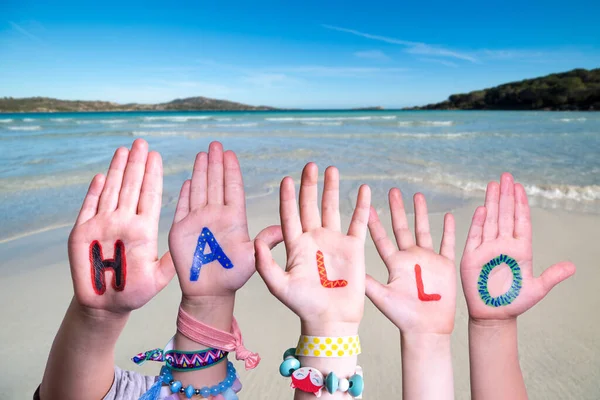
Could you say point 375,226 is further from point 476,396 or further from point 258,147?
point 258,147

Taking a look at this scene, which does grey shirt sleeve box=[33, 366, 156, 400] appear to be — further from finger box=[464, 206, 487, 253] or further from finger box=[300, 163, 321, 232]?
finger box=[464, 206, 487, 253]

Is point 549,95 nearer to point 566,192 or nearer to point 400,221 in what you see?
point 566,192

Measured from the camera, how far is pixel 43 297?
341cm

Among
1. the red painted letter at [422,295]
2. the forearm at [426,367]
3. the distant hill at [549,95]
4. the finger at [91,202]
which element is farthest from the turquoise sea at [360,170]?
the distant hill at [549,95]

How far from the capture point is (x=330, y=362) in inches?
52.8

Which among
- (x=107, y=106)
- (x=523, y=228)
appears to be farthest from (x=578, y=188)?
(x=107, y=106)

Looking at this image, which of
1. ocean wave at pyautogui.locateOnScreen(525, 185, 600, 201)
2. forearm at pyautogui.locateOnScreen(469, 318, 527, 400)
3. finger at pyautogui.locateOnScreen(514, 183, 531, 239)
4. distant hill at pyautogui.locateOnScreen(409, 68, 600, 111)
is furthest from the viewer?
distant hill at pyautogui.locateOnScreen(409, 68, 600, 111)

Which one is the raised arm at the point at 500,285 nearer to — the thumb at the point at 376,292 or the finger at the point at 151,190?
the thumb at the point at 376,292

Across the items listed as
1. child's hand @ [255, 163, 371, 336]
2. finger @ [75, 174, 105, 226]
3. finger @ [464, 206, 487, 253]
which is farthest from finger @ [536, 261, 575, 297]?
finger @ [75, 174, 105, 226]

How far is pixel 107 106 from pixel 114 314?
249 ft

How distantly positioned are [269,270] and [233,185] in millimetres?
408

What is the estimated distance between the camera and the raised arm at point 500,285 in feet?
5.18

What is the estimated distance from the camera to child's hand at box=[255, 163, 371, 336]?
1.38m

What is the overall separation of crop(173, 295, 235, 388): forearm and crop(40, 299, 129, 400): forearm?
278mm
